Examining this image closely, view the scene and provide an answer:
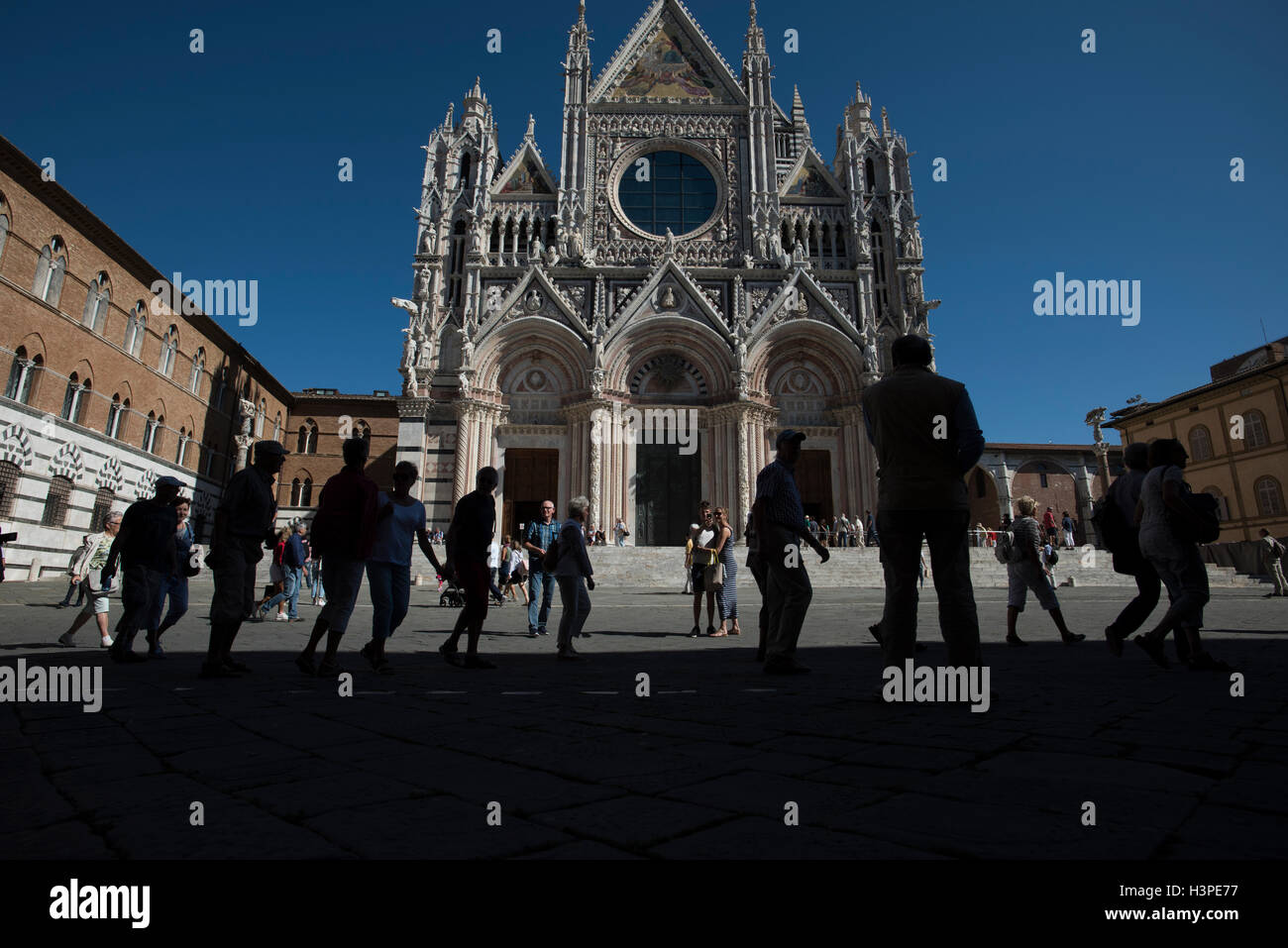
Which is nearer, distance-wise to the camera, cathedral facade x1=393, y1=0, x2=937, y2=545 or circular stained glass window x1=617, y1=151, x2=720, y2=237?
cathedral facade x1=393, y1=0, x2=937, y2=545

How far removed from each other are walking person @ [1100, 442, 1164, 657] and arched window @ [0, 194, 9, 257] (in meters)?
24.6

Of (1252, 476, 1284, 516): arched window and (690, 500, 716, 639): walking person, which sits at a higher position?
(1252, 476, 1284, 516): arched window

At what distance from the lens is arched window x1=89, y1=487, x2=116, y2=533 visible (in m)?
21.7

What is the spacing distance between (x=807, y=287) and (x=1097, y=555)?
1367 centimetres

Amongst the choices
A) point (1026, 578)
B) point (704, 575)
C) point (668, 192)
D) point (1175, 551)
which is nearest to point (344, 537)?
point (704, 575)

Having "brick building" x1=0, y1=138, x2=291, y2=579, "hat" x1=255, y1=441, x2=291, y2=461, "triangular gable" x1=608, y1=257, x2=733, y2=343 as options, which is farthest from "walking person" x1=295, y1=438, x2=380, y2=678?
"triangular gable" x1=608, y1=257, x2=733, y2=343

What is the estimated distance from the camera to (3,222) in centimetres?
1794

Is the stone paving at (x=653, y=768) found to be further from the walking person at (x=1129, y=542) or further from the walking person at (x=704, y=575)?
the walking person at (x=704, y=575)

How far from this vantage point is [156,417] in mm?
25609

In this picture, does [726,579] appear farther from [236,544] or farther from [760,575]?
[236,544]

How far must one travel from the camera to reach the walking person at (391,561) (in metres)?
5.25

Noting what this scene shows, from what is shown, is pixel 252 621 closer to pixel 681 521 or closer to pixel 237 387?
pixel 681 521

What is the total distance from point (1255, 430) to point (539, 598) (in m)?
35.0

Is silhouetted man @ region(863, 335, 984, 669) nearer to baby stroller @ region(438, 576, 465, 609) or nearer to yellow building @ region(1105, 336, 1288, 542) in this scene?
baby stroller @ region(438, 576, 465, 609)
